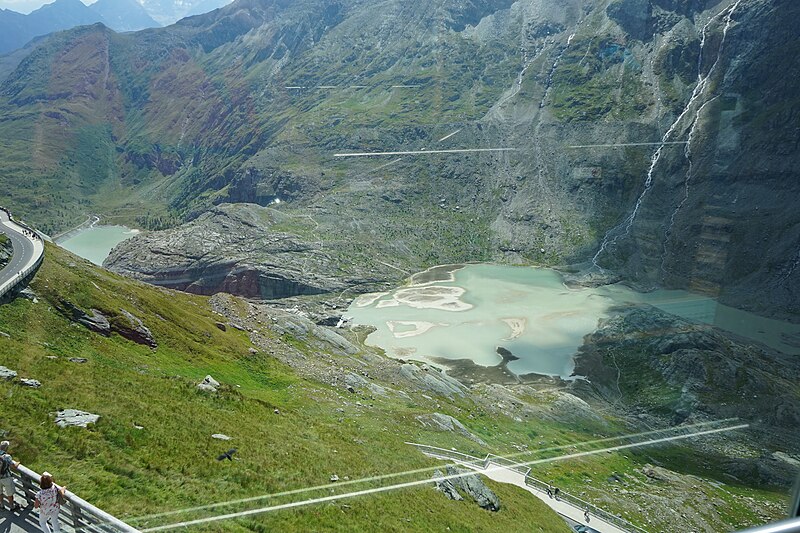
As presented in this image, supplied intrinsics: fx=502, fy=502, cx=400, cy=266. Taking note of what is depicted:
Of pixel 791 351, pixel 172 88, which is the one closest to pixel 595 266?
pixel 791 351

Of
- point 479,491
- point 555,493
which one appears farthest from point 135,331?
point 555,493

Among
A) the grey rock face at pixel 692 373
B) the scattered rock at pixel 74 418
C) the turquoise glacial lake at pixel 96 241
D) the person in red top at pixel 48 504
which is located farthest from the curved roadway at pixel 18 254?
the turquoise glacial lake at pixel 96 241

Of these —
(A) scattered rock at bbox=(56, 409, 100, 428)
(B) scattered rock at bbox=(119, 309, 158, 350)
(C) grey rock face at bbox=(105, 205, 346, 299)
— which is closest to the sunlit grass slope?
(A) scattered rock at bbox=(56, 409, 100, 428)

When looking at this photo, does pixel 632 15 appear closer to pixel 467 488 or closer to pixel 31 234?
pixel 31 234

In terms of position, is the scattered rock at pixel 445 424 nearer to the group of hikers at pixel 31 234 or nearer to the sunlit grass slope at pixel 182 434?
the sunlit grass slope at pixel 182 434

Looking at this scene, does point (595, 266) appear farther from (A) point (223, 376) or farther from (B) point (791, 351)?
(A) point (223, 376)

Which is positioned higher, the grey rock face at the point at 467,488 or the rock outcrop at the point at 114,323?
the rock outcrop at the point at 114,323

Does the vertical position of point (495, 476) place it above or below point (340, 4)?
below
